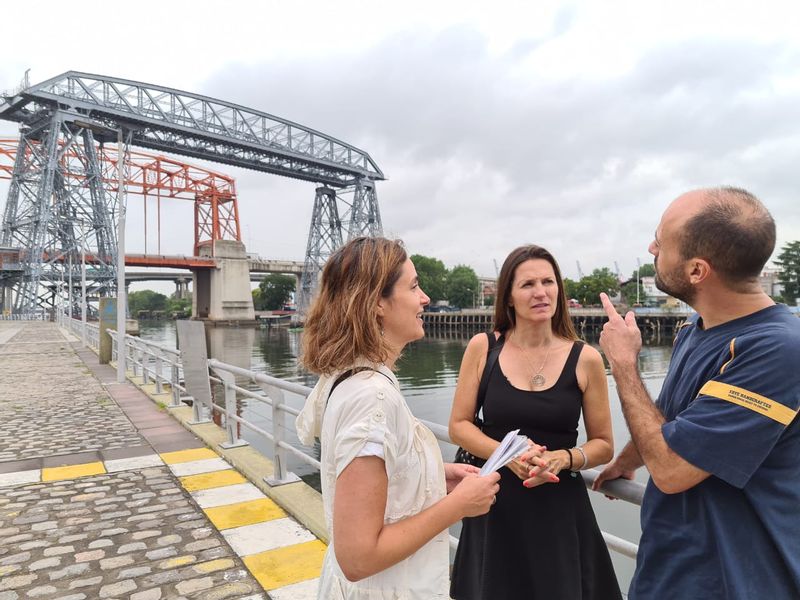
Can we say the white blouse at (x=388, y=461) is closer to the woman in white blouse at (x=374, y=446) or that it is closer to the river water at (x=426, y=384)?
the woman in white blouse at (x=374, y=446)

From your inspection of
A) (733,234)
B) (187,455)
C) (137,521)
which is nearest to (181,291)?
(187,455)

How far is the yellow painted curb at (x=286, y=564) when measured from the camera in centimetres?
277

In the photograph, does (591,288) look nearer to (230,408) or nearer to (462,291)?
(462,291)

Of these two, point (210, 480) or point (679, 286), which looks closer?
point (679, 286)

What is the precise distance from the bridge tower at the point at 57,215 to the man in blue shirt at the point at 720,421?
39718mm

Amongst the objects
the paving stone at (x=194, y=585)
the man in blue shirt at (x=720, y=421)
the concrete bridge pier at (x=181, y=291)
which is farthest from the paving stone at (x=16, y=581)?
the concrete bridge pier at (x=181, y=291)

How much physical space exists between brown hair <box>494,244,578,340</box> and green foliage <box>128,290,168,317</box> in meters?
125

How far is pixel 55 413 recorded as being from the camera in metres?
7.09

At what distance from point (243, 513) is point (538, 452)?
108 inches

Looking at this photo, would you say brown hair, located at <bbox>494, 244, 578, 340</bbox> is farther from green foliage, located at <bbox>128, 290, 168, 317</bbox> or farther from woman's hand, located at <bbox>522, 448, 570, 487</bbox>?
green foliage, located at <bbox>128, 290, 168, 317</bbox>

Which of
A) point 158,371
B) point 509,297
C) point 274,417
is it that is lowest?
point 158,371

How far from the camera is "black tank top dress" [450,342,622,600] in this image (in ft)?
5.45

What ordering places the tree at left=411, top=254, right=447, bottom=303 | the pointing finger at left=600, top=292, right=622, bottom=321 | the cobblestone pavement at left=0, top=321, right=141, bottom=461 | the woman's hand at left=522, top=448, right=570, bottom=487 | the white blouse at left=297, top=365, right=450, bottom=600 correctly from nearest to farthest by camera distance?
the white blouse at left=297, top=365, right=450, bottom=600 < the pointing finger at left=600, top=292, right=622, bottom=321 < the woman's hand at left=522, top=448, right=570, bottom=487 < the cobblestone pavement at left=0, top=321, right=141, bottom=461 < the tree at left=411, top=254, right=447, bottom=303

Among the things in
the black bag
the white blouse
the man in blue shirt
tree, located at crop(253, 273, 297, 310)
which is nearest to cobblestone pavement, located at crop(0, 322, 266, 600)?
the black bag
